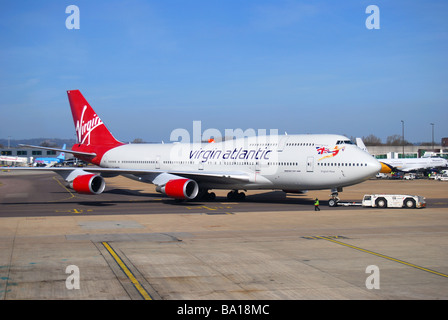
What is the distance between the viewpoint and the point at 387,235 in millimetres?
22391

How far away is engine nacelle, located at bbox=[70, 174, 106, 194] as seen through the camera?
3606 cm

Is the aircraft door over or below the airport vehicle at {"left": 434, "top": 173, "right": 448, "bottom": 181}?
over

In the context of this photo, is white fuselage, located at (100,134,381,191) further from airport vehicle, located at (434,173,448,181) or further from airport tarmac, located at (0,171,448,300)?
airport vehicle, located at (434,173,448,181)

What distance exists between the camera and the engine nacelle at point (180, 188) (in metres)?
35.0

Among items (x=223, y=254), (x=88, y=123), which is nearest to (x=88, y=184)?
(x=88, y=123)

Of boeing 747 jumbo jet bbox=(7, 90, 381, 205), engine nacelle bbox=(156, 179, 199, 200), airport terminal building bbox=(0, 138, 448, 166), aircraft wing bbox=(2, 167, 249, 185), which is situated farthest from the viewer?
airport terminal building bbox=(0, 138, 448, 166)

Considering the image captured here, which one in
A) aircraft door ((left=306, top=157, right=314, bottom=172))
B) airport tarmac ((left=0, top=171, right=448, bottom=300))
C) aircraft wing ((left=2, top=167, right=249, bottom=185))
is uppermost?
aircraft door ((left=306, top=157, right=314, bottom=172))

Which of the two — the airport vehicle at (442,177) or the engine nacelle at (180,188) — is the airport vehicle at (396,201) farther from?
the airport vehicle at (442,177)

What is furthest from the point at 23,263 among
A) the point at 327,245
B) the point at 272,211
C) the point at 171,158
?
the point at 171,158

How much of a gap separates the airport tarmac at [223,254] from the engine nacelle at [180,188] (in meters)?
3.21

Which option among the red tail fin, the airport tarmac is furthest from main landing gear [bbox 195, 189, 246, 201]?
the red tail fin

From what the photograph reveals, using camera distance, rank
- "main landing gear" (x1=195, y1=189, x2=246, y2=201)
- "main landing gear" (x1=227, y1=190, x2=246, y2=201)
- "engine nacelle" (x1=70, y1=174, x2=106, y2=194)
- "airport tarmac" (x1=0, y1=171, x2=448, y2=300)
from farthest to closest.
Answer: "main landing gear" (x1=227, y1=190, x2=246, y2=201), "main landing gear" (x1=195, y1=189, x2=246, y2=201), "engine nacelle" (x1=70, y1=174, x2=106, y2=194), "airport tarmac" (x1=0, y1=171, x2=448, y2=300)

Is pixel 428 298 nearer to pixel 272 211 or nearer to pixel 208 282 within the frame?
pixel 208 282
